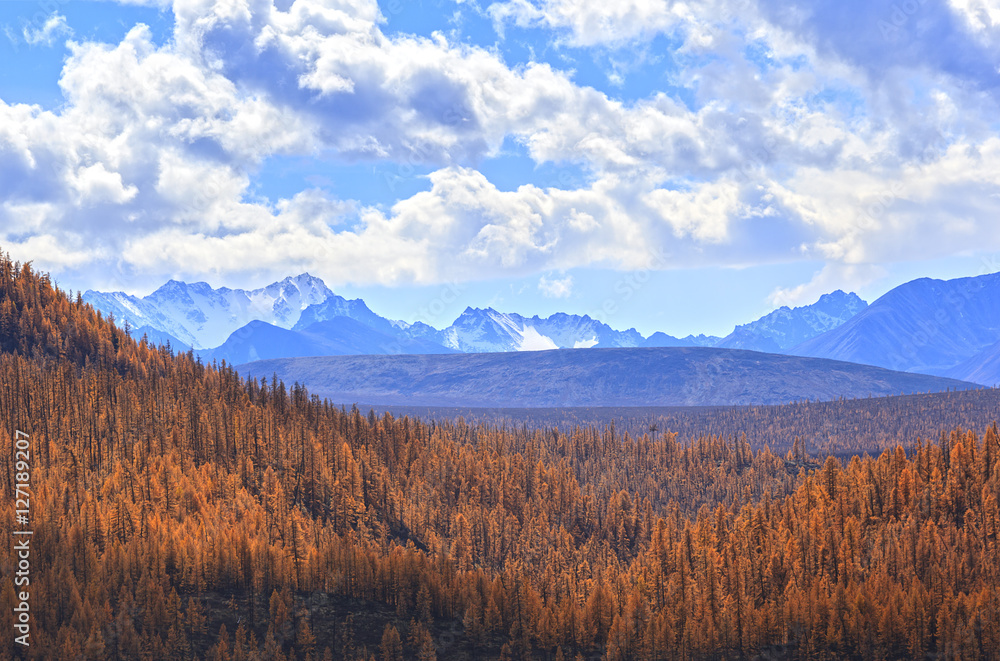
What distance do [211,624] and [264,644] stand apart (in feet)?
39.5

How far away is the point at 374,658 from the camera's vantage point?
19800 cm

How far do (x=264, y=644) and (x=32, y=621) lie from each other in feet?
147

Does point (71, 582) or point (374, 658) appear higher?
point (71, 582)

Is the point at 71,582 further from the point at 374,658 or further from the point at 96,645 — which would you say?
the point at 374,658

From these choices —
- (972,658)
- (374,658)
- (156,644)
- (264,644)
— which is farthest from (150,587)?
(972,658)

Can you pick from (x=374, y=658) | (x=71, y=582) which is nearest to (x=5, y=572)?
(x=71, y=582)

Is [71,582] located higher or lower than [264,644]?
higher

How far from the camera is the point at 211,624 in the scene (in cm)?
19862

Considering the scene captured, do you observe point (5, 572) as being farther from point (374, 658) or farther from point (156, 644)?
point (374, 658)

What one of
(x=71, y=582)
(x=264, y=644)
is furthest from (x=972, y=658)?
(x=71, y=582)

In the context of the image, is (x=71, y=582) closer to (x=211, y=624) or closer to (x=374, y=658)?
(x=211, y=624)

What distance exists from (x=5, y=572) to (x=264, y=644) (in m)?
55.3

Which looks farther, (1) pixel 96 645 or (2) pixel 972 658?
(2) pixel 972 658

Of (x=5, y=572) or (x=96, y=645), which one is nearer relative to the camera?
(x=96, y=645)
